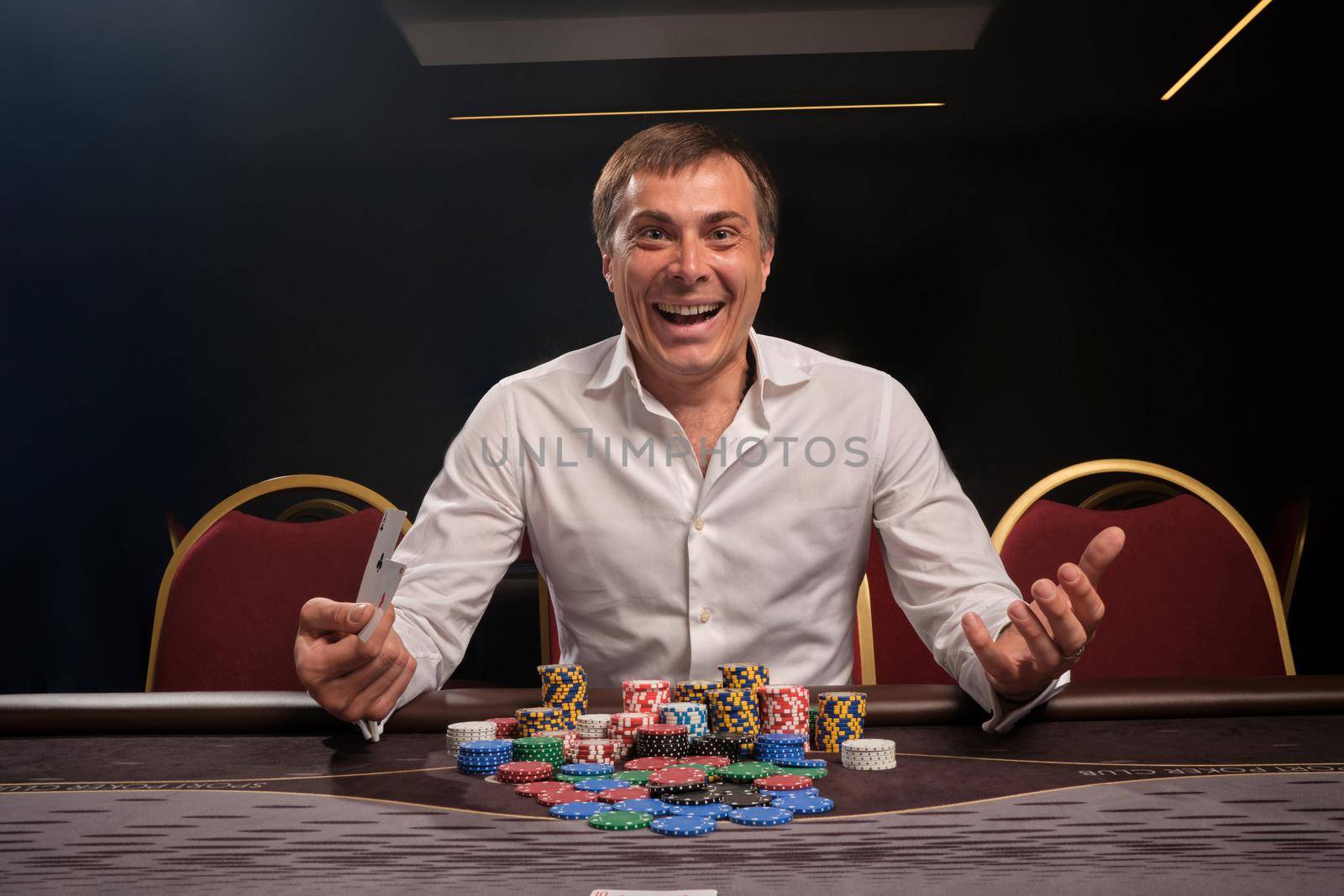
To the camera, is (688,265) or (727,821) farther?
(688,265)

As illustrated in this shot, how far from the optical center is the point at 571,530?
1.93m

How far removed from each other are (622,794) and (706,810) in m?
0.10

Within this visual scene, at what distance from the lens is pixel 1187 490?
7.45 ft

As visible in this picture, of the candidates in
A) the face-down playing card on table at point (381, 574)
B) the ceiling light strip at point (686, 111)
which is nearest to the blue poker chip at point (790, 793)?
the face-down playing card on table at point (381, 574)

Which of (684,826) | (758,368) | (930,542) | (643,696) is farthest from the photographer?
(758,368)

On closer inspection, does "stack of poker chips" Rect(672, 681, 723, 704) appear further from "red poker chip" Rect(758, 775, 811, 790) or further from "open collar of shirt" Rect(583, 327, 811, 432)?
"open collar of shirt" Rect(583, 327, 811, 432)

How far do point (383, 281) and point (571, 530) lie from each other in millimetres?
3130

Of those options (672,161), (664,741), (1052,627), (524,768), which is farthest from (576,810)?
(672,161)

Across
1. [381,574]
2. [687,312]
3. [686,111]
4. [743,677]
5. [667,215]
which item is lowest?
[743,677]

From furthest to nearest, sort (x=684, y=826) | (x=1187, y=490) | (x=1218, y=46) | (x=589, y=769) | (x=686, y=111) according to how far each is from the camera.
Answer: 1. (x=686, y=111)
2. (x=1218, y=46)
3. (x=1187, y=490)
4. (x=589, y=769)
5. (x=684, y=826)

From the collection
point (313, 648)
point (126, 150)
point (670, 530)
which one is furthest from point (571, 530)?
point (126, 150)

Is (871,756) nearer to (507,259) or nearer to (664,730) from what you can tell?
(664,730)

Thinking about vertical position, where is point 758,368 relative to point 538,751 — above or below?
above

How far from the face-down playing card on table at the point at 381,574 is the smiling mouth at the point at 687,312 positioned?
845 mm
